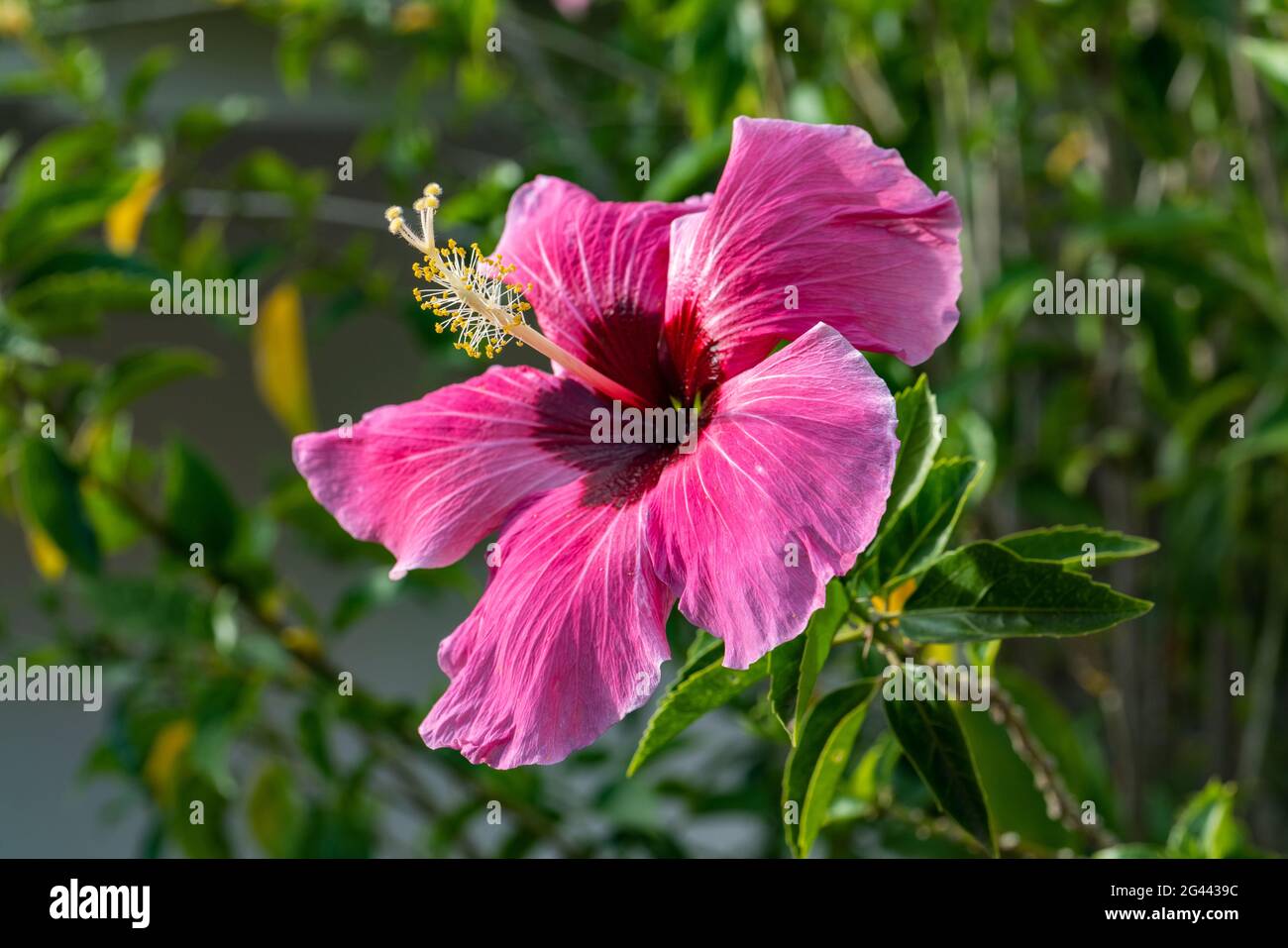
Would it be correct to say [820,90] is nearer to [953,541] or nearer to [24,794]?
[953,541]

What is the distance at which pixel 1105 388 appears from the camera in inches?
74.8

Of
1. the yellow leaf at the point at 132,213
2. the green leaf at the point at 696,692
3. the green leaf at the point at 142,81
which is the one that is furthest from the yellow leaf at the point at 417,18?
the green leaf at the point at 696,692

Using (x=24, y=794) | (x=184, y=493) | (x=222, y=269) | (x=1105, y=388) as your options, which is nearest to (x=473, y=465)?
(x=184, y=493)

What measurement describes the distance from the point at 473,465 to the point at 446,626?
2.60m

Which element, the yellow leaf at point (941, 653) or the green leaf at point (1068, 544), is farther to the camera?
the yellow leaf at point (941, 653)

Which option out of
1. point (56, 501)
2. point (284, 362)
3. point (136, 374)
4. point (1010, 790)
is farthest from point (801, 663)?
point (284, 362)

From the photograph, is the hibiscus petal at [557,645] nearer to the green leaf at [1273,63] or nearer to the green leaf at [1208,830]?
the green leaf at [1208,830]

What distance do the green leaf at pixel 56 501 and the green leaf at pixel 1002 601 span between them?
40.9 inches

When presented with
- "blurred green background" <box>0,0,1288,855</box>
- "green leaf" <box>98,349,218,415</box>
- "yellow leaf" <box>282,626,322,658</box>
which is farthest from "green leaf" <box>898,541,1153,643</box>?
"green leaf" <box>98,349,218,415</box>

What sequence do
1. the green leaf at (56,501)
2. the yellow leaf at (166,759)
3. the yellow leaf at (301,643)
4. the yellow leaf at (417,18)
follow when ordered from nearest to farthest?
the green leaf at (56,501)
the yellow leaf at (301,643)
the yellow leaf at (166,759)
the yellow leaf at (417,18)

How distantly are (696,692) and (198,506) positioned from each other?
1.06 metres

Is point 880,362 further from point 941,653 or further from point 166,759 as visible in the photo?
point 166,759

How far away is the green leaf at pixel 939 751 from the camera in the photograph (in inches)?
24.7

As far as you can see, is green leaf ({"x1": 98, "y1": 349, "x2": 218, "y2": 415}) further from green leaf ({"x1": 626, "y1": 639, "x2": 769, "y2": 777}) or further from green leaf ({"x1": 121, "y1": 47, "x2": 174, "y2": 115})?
green leaf ({"x1": 626, "y1": 639, "x2": 769, "y2": 777})
